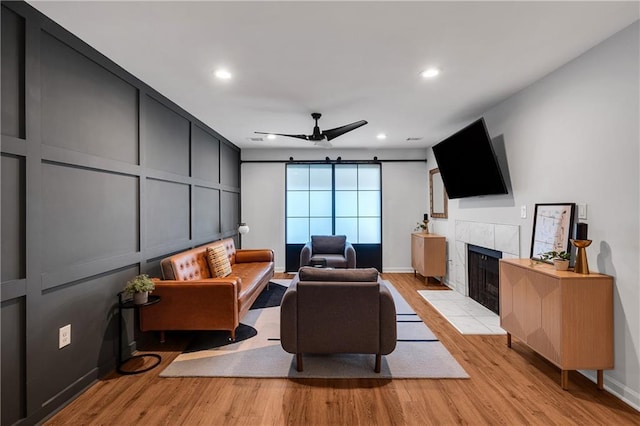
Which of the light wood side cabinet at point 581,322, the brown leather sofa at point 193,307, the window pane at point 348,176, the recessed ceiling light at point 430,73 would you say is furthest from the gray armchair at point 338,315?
the window pane at point 348,176

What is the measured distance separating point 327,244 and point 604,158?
4.16m

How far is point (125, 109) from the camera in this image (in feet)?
8.89

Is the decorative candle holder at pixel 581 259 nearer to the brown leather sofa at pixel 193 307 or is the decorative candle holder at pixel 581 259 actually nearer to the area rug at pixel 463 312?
the area rug at pixel 463 312

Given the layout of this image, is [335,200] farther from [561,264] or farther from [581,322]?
[581,322]

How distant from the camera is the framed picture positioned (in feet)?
8.31

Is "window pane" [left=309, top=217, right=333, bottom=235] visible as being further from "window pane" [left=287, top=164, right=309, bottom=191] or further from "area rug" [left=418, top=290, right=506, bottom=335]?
"area rug" [left=418, top=290, right=506, bottom=335]

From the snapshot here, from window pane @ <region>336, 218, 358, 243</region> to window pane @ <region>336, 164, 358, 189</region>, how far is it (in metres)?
0.73

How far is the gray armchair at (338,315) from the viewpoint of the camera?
2.33m

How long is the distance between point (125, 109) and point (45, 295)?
5.51 feet

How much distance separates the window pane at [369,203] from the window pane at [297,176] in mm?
1183

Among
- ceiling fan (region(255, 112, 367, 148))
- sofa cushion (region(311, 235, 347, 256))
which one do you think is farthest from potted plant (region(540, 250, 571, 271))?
sofa cushion (region(311, 235, 347, 256))

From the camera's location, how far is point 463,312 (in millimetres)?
3836

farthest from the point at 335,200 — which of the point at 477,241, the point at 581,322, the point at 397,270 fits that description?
the point at 581,322

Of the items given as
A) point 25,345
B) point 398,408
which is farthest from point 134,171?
point 398,408
